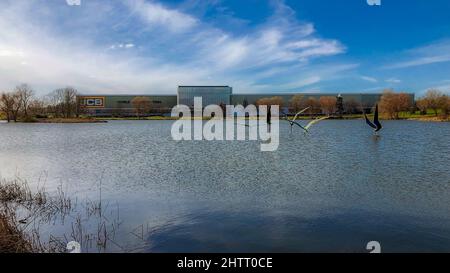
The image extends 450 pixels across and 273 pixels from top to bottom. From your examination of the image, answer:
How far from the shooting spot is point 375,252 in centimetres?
942

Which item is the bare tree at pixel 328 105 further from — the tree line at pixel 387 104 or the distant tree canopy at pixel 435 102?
the distant tree canopy at pixel 435 102

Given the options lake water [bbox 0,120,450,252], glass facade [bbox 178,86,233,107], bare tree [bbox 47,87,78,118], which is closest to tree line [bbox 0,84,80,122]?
bare tree [bbox 47,87,78,118]

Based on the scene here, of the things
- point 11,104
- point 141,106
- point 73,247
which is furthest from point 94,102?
point 73,247

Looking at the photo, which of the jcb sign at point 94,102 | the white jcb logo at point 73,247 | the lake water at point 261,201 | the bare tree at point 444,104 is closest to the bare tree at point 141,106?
the jcb sign at point 94,102

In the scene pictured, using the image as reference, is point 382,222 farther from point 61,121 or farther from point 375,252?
point 61,121

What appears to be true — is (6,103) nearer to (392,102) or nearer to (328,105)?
(328,105)

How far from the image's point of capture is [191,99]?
150m

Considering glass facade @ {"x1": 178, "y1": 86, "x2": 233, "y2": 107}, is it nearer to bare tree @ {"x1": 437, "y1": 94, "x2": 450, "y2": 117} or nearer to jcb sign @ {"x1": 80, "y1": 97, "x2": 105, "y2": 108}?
jcb sign @ {"x1": 80, "y1": 97, "x2": 105, "y2": 108}

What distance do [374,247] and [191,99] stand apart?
142 meters

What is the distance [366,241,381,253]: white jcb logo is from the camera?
9.52m

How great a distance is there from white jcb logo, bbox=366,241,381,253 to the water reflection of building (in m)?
133

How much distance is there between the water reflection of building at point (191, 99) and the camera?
146 metres
